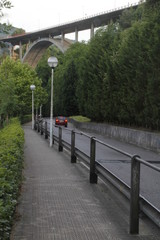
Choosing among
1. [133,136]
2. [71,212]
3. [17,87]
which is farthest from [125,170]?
[17,87]

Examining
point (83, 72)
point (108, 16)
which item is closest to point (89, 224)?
point (83, 72)

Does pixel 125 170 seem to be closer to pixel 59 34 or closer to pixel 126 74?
pixel 126 74

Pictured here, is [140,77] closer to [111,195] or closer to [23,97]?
[111,195]

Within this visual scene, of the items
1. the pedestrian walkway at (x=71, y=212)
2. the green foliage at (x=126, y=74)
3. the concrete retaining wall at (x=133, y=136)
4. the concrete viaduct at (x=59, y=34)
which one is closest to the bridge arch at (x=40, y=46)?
the concrete viaduct at (x=59, y=34)

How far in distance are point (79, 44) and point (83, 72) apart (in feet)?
142

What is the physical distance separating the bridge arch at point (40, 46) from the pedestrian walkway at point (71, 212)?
240 feet

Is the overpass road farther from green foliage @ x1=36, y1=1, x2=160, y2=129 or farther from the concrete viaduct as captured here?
the concrete viaduct

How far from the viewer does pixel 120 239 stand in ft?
14.0

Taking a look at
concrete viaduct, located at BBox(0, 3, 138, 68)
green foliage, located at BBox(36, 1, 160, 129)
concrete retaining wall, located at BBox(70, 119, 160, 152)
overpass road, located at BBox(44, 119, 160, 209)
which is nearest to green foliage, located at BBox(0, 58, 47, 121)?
→ green foliage, located at BBox(36, 1, 160, 129)

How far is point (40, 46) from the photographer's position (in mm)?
89375

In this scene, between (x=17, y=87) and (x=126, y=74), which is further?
(x=17, y=87)

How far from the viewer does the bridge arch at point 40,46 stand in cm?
8044

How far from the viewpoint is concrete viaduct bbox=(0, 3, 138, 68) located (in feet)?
210

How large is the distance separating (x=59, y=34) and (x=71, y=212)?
7993 centimetres
